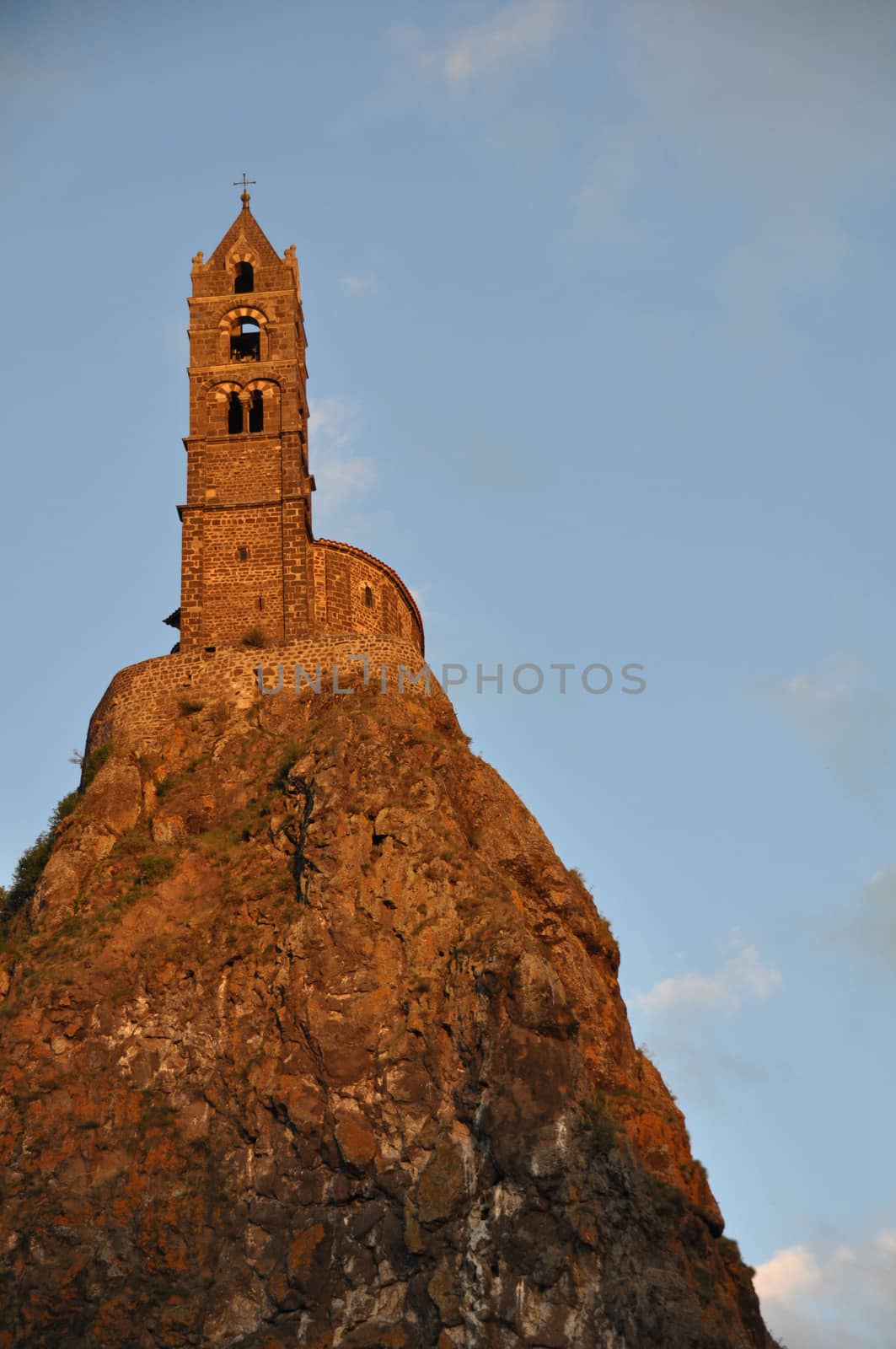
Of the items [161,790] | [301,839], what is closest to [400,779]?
[301,839]

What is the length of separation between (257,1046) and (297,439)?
83.8 feet

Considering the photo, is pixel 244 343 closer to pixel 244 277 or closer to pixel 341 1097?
pixel 244 277

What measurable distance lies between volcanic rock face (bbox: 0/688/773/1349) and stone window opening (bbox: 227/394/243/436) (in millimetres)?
16446

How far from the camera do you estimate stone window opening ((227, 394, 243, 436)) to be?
2616 inches

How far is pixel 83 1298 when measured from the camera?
141 feet

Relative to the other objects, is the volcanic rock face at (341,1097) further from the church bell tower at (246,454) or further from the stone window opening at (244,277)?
the stone window opening at (244,277)

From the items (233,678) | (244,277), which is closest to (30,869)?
(233,678)

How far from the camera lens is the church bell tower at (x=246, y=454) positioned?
61938mm

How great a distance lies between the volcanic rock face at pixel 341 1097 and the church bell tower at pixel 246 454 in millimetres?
8708

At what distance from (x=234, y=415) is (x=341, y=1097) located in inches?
1184

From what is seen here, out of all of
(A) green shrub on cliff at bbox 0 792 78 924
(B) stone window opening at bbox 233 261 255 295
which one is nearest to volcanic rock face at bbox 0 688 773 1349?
(A) green shrub on cliff at bbox 0 792 78 924

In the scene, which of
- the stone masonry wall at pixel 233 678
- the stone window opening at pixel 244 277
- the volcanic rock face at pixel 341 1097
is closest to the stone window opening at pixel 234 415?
the stone window opening at pixel 244 277

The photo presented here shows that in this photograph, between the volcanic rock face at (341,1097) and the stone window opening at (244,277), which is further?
the stone window opening at (244,277)

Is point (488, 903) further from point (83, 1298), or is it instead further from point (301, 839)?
point (83, 1298)
